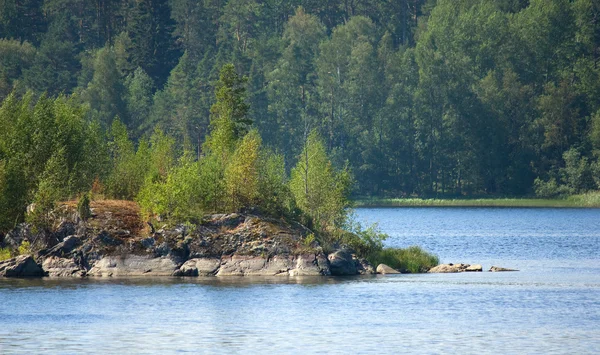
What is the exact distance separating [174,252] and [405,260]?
15.1 metres

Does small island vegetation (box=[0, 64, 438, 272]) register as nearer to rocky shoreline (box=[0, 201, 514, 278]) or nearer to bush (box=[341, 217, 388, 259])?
bush (box=[341, 217, 388, 259])

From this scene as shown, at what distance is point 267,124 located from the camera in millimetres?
170375

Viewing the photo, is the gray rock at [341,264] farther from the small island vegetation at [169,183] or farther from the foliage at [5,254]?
the foliage at [5,254]

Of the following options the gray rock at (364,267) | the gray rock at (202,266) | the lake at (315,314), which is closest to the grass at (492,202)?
the gray rock at (364,267)

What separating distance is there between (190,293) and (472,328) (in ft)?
55.7

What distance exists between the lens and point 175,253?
214 ft

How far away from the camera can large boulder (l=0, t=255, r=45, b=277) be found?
64000 mm

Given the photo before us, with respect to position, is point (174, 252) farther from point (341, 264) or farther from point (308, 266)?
point (341, 264)

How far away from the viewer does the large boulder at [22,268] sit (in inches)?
2520

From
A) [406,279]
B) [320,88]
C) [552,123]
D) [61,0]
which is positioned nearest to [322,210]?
[406,279]

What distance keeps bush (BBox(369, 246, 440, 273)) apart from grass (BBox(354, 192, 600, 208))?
7015 centimetres

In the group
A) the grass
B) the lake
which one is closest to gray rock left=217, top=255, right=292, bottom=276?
the lake

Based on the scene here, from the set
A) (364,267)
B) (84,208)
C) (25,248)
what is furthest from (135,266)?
Result: (364,267)

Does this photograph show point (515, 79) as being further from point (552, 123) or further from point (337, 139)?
point (337, 139)
